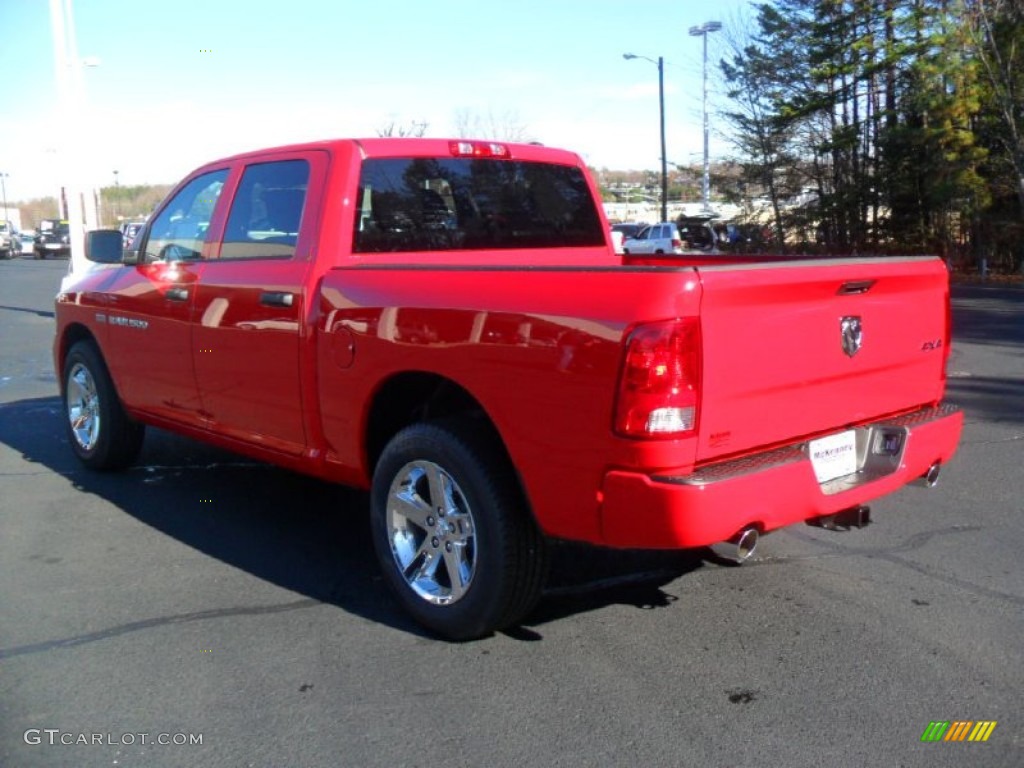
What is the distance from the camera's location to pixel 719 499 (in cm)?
323

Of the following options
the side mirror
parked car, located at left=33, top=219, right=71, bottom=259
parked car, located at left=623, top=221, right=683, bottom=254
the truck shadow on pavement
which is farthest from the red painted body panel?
parked car, located at left=33, top=219, right=71, bottom=259

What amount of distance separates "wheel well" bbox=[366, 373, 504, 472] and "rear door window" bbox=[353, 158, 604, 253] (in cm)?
79

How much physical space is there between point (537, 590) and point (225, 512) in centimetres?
261

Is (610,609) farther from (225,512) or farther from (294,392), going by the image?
(225,512)

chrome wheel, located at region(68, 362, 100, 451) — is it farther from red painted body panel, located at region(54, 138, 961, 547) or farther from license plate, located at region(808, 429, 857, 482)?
license plate, located at region(808, 429, 857, 482)

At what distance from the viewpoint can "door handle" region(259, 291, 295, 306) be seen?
4488 millimetres

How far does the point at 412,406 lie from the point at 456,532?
2.21 ft

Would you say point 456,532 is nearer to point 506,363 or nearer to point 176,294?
point 506,363

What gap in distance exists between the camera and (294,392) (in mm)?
4539

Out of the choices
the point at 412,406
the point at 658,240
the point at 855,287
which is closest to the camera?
the point at 855,287

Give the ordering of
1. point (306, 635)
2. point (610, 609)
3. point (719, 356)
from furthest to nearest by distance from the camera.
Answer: point (610, 609)
point (306, 635)
point (719, 356)

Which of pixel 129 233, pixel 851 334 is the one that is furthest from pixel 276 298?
pixel 129 233

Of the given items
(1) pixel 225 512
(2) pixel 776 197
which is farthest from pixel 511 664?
(2) pixel 776 197

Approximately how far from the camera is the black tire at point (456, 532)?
3680 millimetres
